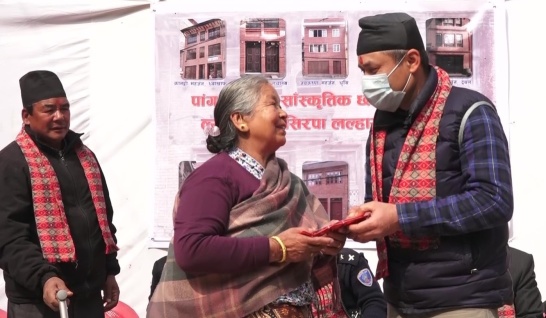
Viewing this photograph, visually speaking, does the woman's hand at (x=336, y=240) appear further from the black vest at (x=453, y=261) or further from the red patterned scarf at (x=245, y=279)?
the black vest at (x=453, y=261)

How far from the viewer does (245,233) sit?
2666mm

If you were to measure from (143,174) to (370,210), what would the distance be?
273 centimetres

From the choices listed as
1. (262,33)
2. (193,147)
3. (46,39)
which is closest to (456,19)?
(262,33)

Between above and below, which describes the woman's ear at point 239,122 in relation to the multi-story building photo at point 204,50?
below

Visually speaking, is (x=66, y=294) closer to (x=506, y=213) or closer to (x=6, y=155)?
(x=6, y=155)

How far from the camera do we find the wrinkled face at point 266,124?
9.14 feet

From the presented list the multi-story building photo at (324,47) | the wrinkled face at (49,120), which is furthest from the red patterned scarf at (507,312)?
the wrinkled face at (49,120)

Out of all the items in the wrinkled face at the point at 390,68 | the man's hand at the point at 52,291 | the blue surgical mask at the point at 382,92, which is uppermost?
the wrinkled face at the point at 390,68

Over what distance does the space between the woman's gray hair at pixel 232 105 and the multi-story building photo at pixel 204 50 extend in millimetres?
2230

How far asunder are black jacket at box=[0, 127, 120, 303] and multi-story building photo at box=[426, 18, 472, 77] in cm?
197

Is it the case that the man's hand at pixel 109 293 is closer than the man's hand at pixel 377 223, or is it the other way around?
the man's hand at pixel 377 223

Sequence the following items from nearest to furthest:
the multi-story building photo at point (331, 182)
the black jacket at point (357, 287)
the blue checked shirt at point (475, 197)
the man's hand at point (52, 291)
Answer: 1. the blue checked shirt at point (475, 197)
2. the man's hand at point (52, 291)
3. the black jacket at point (357, 287)
4. the multi-story building photo at point (331, 182)

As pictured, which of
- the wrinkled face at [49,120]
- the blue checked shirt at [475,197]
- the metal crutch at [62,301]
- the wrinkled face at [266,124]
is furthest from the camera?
the wrinkled face at [49,120]

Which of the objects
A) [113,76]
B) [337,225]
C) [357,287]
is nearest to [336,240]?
[337,225]
